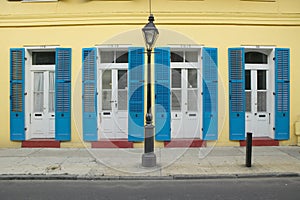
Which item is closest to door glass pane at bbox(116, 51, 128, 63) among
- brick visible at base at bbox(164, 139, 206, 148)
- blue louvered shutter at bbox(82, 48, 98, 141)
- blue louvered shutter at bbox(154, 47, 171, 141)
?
blue louvered shutter at bbox(82, 48, 98, 141)

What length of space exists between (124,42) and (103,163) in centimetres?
412

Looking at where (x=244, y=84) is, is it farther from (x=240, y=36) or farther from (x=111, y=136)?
(x=111, y=136)

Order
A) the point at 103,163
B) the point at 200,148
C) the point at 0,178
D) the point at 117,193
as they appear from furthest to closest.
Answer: the point at 200,148 < the point at 103,163 < the point at 0,178 < the point at 117,193

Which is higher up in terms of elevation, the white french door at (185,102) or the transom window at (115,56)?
the transom window at (115,56)

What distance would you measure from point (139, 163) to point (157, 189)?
169 centimetres

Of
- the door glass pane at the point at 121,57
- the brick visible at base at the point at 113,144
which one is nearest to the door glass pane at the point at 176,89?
the door glass pane at the point at 121,57

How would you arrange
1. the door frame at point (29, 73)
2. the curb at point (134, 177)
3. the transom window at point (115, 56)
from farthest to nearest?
the transom window at point (115, 56) < the door frame at point (29, 73) < the curb at point (134, 177)

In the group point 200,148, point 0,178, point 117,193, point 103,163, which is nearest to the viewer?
point 117,193

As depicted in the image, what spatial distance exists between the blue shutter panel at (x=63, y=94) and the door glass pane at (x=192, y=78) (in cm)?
414

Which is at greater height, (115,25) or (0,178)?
(115,25)

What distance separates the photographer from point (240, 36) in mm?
8758

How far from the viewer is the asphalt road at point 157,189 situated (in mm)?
4776

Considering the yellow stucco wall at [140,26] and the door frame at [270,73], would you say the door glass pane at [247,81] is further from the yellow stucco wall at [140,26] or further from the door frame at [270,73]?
the yellow stucco wall at [140,26]

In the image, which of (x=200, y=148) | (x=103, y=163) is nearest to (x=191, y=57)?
(x=200, y=148)
